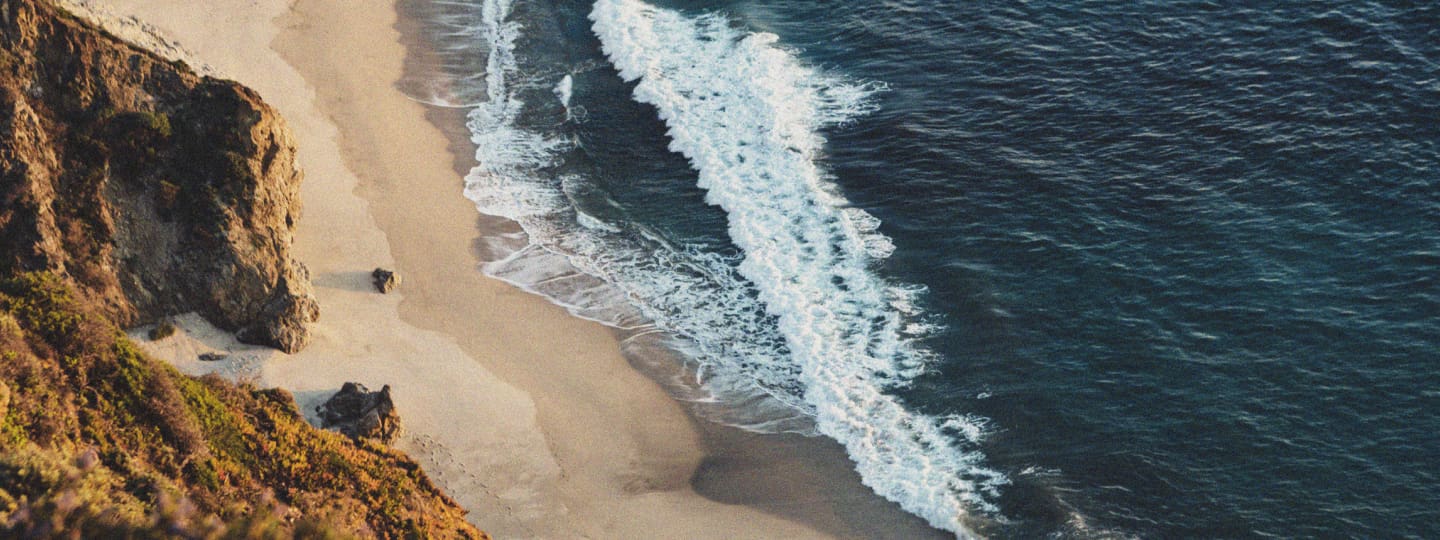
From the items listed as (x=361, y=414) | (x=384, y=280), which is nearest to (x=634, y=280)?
(x=384, y=280)

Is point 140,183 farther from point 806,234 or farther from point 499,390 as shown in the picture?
point 806,234

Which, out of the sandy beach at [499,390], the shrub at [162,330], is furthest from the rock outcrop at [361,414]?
the shrub at [162,330]

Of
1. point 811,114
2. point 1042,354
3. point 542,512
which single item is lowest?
point 542,512

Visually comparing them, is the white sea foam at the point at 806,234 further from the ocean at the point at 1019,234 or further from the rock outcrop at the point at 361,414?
the rock outcrop at the point at 361,414

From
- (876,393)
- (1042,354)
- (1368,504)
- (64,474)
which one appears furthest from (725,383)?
(64,474)

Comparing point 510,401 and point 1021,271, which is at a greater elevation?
point 1021,271

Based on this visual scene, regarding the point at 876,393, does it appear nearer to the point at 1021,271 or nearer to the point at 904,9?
the point at 1021,271
